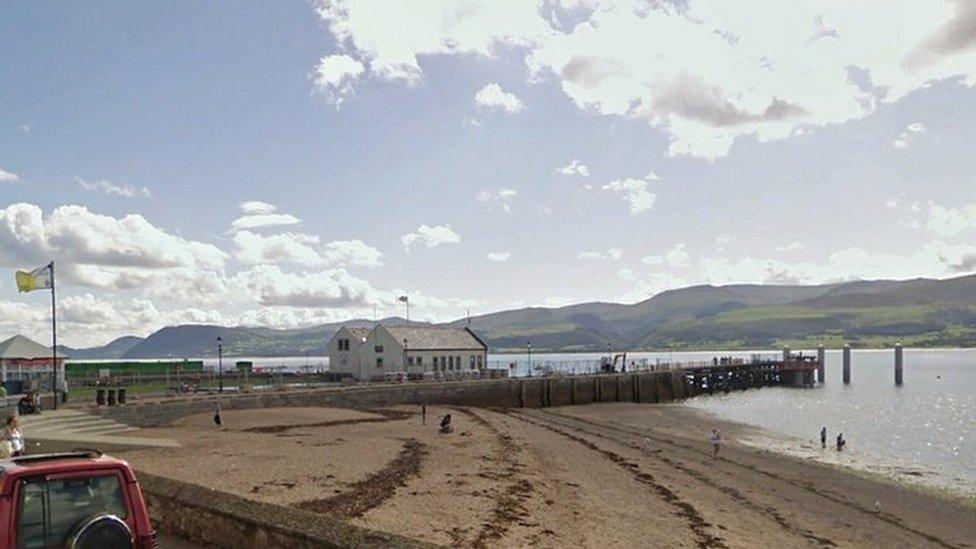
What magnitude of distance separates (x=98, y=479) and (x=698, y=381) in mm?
119039

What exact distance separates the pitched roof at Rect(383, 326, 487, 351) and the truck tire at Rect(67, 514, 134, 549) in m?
69.2

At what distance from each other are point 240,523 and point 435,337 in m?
70.9

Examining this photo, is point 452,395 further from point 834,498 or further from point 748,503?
point 748,503

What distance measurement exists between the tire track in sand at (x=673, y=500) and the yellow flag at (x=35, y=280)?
32.0 metres

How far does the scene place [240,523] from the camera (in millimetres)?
11344

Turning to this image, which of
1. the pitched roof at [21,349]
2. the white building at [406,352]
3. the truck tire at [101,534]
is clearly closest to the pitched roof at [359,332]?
the white building at [406,352]

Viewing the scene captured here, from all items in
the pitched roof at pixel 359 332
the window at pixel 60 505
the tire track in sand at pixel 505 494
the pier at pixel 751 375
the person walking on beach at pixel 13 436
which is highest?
the window at pixel 60 505

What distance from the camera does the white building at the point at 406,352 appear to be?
76.9m

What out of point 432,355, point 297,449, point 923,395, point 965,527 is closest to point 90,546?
point 297,449

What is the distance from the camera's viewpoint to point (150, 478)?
A: 48.8ft

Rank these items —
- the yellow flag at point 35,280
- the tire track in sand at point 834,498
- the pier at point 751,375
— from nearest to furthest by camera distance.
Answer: the tire track in sand at point 834,498 < the yellow flag at point 35,280 < the pier at point 751,375

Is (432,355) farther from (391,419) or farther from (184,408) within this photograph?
(184,408)

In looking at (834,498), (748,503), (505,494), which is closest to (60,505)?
(505,494)

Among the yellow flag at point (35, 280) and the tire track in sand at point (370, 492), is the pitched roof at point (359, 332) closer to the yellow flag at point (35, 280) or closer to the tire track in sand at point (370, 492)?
the yellow flag at point (35, 280)
